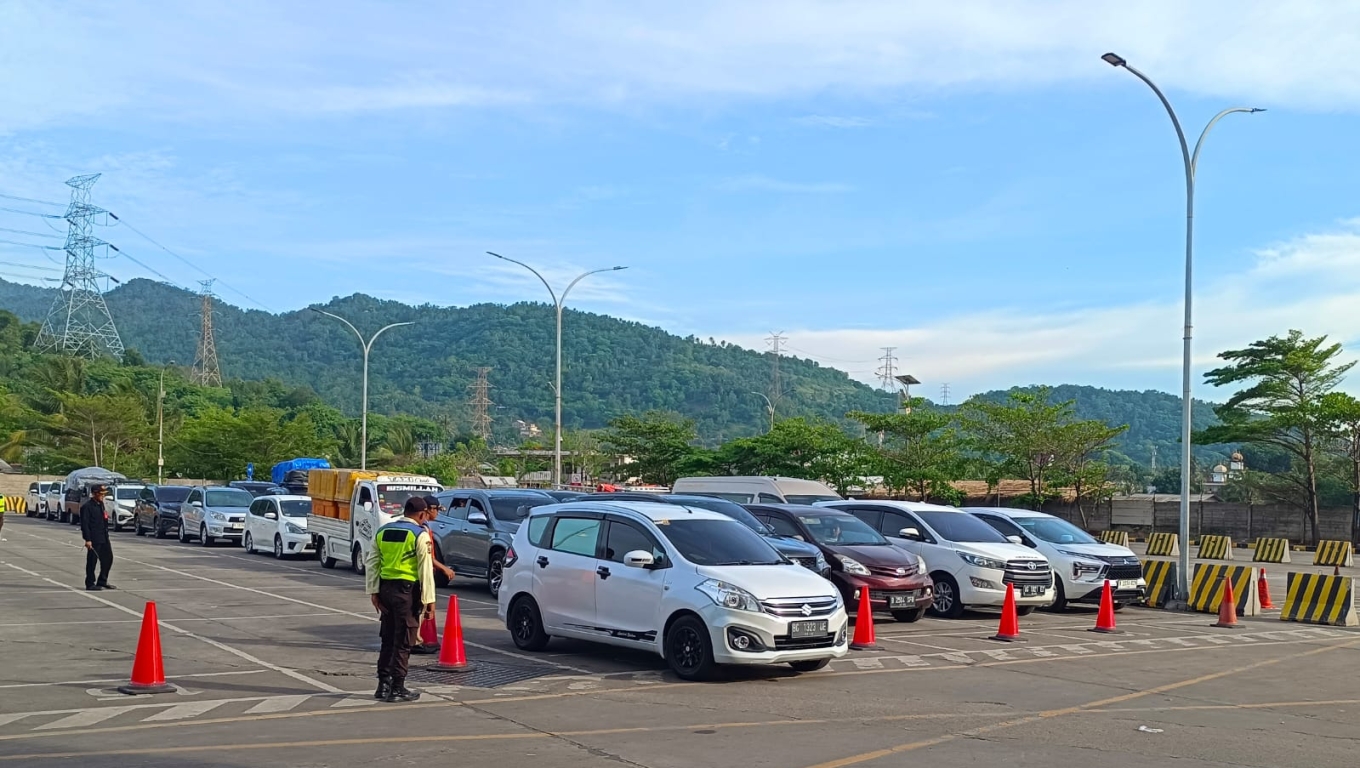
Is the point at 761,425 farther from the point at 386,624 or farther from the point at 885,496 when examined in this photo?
the point at 386,624

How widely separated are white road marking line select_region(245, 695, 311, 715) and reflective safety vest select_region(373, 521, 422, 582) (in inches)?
50.7

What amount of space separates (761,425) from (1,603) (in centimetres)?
14838

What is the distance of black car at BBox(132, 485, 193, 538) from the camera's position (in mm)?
41062

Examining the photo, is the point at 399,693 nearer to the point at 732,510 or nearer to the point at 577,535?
the point at 577,535

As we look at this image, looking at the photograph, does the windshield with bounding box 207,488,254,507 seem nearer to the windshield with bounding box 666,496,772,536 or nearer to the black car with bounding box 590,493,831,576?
the windshield with bounding box 666,496,772,536

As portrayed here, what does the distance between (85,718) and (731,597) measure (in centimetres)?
568

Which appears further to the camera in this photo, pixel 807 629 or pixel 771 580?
pixel 771 580

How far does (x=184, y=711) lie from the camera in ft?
34.8

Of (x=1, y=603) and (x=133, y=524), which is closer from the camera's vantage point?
(x=1, y=603)

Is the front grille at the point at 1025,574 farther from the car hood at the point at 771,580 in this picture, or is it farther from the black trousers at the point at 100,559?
the black trousers at the point at 100,559

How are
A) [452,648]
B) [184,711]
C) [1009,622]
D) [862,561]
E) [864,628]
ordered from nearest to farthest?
[184,711], [452,648], [864,628], [1009,622], [862,561]

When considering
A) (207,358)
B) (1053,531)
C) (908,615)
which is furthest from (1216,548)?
(207,358)

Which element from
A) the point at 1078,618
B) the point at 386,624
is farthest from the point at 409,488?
the point at 386,624

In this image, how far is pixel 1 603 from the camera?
1977cm
